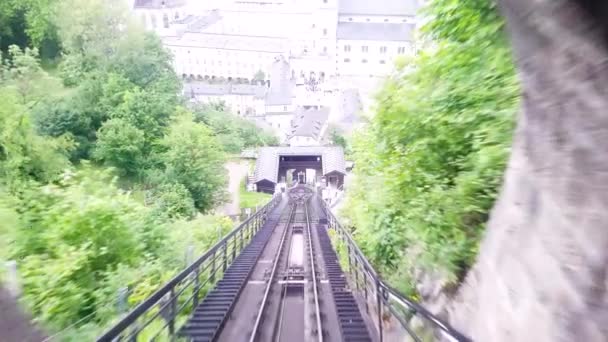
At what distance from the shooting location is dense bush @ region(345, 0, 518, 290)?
3.19m

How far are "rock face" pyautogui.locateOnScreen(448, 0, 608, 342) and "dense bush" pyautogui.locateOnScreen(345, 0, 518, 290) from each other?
1.85 ft

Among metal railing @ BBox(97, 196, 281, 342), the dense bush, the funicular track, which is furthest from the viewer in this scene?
the funicular track

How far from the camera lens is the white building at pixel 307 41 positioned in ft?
268

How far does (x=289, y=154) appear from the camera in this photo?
101 feet

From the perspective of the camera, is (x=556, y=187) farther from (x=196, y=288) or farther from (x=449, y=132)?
(x=196, y=288)

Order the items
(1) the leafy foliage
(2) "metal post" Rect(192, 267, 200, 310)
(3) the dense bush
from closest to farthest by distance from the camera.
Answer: (3) the dense bush, (2) "metal post" Rect(192, 267, 200, 310), (1) the leafy foliage

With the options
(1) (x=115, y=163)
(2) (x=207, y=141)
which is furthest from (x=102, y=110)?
(2) (x=207, y=141)

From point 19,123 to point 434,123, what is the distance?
1855 centimetres

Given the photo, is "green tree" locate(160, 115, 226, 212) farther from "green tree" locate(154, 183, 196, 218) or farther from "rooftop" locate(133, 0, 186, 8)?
"rooftop" locate(133, 0, 186, 8)

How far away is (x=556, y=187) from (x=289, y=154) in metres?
28.9

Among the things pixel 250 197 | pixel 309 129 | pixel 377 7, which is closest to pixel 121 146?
pixel 250 197

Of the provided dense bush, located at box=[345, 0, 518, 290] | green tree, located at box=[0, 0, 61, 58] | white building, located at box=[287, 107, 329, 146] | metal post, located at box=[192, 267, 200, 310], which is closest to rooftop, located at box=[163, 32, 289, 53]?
white building, located at box=[287, 107, 329, 146]

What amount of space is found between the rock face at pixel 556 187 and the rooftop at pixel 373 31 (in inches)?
3296

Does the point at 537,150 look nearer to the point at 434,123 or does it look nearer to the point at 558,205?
the point at 558,205
